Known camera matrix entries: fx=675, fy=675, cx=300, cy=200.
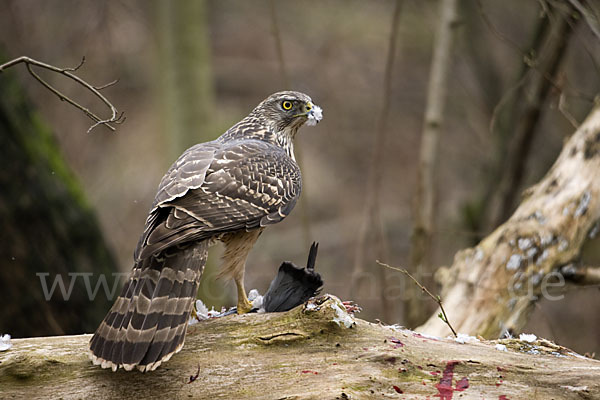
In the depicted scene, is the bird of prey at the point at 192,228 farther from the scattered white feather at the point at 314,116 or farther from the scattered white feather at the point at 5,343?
the scattered white feather at the point at 5,343

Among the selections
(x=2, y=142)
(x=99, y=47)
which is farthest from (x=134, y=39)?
(x=2, y=142)

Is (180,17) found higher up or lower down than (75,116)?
higher up

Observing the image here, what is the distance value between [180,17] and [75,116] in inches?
110

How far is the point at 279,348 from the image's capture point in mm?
3166

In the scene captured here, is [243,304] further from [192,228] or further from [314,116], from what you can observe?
[314,116]

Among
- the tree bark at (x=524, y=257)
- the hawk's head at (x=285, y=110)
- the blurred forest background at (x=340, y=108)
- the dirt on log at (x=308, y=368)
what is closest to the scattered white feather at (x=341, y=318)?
the dirt on log at (x=308, y=368)

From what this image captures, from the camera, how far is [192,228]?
328cm

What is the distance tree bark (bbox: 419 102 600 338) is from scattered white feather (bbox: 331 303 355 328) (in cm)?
166

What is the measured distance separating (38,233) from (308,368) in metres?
2.86

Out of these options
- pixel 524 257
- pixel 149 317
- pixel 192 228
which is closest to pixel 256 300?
pixel 192 228

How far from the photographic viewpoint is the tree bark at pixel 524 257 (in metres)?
4.77

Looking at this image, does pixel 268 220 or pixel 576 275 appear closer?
pixel 268 220

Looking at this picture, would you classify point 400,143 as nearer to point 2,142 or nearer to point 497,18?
point 497,18

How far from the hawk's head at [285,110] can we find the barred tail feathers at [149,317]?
1.72 m
